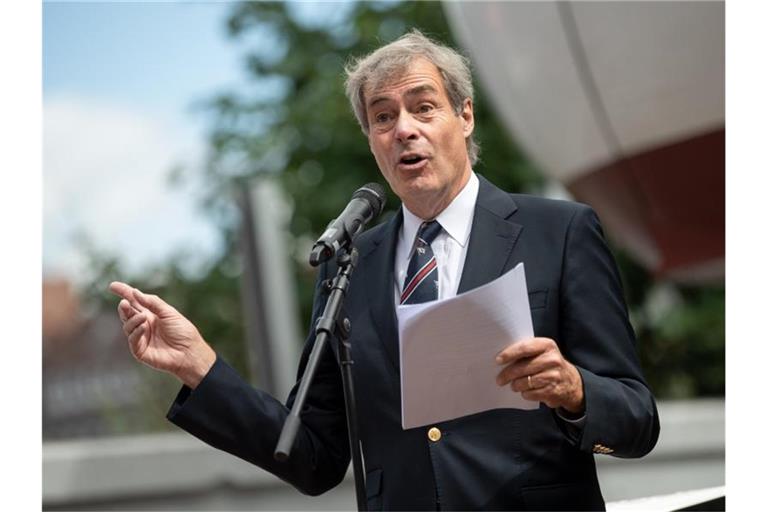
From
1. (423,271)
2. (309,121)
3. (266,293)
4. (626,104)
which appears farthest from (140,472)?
(309,121)

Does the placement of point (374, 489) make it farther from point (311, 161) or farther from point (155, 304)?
point (311, 161)

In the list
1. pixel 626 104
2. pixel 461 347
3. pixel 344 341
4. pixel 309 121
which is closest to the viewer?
pixel 461 347

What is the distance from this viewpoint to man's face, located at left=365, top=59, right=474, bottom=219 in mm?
2295

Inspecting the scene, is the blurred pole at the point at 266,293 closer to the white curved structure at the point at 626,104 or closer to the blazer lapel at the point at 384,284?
the white curved structure at the point at 626,104

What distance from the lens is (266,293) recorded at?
7.55 metres

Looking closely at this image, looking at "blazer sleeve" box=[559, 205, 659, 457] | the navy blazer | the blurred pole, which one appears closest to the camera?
"blazer sleeve" box=[559, 205, 659, 457]

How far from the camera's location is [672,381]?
13.1 meters

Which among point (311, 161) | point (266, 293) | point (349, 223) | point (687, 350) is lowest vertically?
point (349, 223)

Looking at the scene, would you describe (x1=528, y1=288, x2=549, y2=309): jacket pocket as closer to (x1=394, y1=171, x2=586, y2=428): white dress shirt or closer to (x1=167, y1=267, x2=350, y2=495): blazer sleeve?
(x1=394, y1=171, x2=586, y2=428): white dress shirt

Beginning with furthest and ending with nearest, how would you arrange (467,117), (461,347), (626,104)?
(626,104)
(467,117)
(461,347)

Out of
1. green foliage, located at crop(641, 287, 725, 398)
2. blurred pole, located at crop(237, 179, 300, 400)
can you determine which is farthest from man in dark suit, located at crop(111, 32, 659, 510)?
green foliage, located at crop(641, 287, 725, 398)

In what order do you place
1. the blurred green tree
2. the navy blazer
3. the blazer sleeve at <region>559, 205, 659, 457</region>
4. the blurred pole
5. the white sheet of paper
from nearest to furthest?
the white sheet of paper < the blazer sleeve at <region>559, 205, 659, 457</region> < the navy blazer < the blurred pole < the blurred green tree

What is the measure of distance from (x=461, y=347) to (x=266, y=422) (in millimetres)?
473

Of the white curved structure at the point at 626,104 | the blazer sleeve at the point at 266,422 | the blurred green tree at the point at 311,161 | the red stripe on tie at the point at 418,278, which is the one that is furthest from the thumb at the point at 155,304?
the blurred green tree at the point at 311,161
